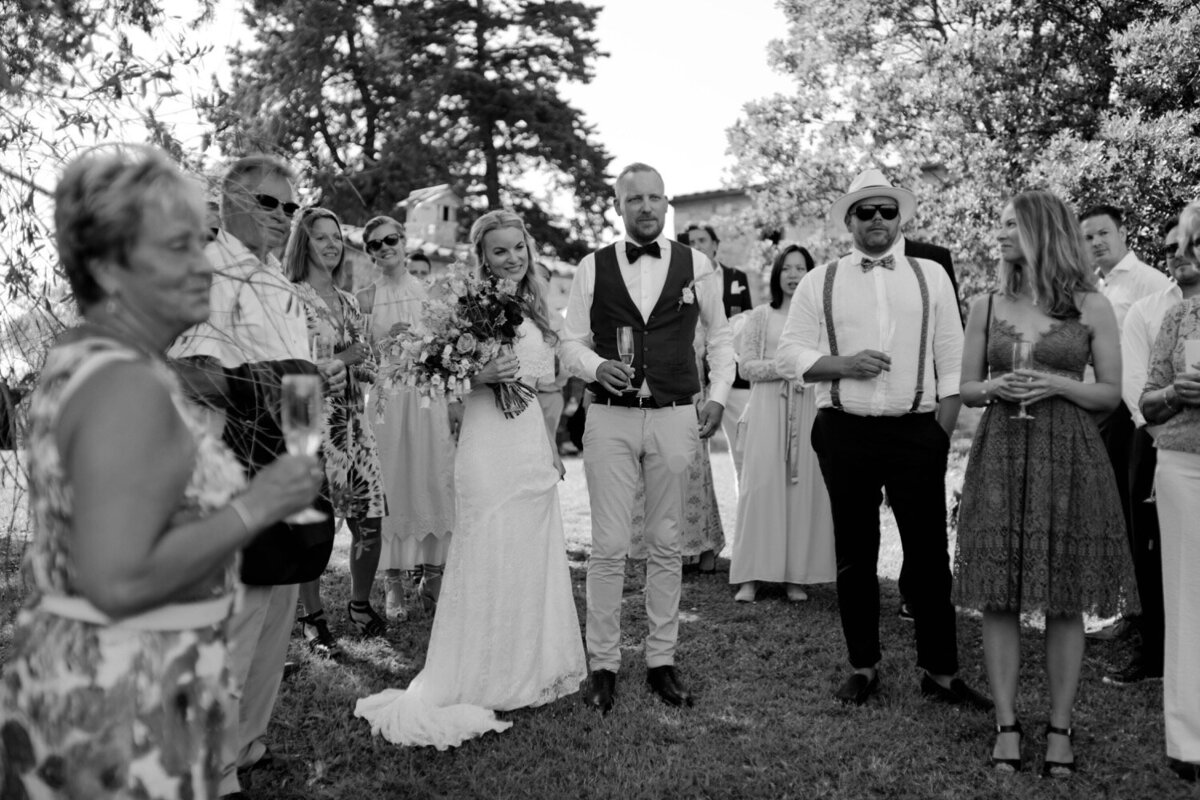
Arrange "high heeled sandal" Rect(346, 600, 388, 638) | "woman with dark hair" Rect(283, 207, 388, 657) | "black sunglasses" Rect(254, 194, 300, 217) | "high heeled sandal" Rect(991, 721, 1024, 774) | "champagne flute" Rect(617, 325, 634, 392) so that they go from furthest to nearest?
"high heeled sandal" Rect(346, 600, 388, 638) → "woman with dark hair" Rect(283, 207, 388, 657) → "champagne flute" Rect(617, 325, 634, 392) → "high heeled sandal" Rect(991, 721, 1024, 774) → "black sunglasses" Rect(254, 194, 300, 217)

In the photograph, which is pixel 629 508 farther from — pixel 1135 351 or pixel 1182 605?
pixel 1135 351

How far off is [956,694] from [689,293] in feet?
8.32

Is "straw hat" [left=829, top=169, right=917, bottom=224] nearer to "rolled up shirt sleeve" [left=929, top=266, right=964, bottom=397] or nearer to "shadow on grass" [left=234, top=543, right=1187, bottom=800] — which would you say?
"rolled up shirt sleeve" [left=929, top=266, right=964, bottom=397]

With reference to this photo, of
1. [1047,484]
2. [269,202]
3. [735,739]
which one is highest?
[269,202]

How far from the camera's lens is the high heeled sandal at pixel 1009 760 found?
4496mm

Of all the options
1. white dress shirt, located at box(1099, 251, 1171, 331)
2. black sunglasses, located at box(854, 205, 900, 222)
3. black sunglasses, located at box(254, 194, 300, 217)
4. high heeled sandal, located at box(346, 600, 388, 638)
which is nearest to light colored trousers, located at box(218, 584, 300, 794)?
black sunglasses, located at box(254, 194, 300, 217)

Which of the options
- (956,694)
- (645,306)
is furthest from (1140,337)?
(645,306)

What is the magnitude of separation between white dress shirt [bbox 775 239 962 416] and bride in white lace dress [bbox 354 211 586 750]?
155cm

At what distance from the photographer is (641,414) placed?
5637 mm

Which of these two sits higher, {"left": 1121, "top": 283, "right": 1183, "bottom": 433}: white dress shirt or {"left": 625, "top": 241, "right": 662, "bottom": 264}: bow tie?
{"left": 625, "top": 241, "right": 662, "bottom": 264}: bow tie

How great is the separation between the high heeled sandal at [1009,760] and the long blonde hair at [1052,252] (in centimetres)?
185

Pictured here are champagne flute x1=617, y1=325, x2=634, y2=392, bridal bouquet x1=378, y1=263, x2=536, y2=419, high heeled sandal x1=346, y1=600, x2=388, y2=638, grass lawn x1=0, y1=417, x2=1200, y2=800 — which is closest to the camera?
grass lawn x1=0, y1=417, x2=1200, y2=800

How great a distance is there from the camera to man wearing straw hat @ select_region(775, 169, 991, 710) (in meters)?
5.43

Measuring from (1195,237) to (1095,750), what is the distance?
239cm
